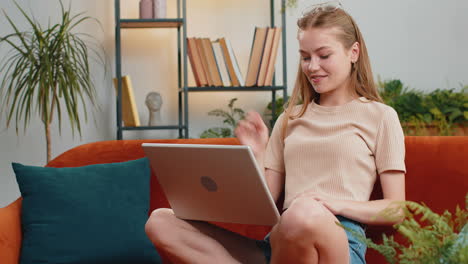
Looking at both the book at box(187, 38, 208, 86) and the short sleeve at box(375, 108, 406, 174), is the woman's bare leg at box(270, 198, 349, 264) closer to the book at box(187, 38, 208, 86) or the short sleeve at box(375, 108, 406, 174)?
the short sleeve at box(375, 108, 406, 174)

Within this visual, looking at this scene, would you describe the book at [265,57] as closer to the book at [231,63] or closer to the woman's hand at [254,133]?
the book at [231,63]

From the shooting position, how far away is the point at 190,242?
1375 millimetres

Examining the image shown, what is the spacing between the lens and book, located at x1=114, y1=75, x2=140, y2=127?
323cm

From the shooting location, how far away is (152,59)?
3439 mm

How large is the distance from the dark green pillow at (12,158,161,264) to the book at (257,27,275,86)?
1676 millimetres

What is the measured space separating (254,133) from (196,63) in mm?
1737

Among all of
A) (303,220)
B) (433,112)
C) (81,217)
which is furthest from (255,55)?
(303,220)

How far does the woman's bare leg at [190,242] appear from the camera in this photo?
137 centimetres

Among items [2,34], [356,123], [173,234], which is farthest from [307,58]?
[2,34]

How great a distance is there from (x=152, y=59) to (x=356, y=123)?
2.16m

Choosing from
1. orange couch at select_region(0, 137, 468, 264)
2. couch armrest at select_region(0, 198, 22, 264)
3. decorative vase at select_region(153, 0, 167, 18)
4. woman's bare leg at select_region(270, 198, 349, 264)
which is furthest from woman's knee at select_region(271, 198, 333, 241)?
decorative vase at select_region(153, 0, 167, 18)

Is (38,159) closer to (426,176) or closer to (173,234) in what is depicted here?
(173,234)

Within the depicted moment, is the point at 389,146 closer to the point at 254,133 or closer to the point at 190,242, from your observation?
the point at 254,133

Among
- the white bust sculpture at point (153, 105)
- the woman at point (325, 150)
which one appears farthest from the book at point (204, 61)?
the woman at point (325, 150)
